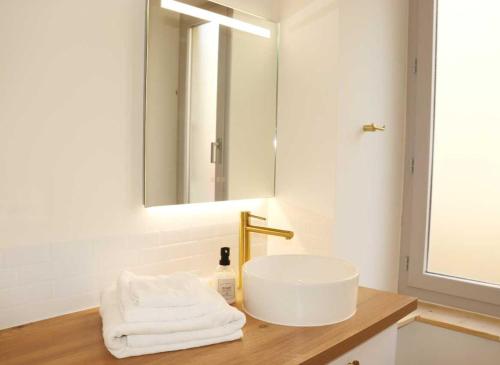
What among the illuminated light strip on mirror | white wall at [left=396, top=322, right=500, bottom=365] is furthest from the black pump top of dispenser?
white wall at [left=396, top=322, right=500, bottom=365]

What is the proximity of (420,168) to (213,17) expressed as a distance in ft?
3.90

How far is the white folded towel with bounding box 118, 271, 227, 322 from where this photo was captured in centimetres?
105

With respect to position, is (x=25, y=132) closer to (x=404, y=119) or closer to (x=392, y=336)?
(x=392, y=336)

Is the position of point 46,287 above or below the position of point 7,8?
below

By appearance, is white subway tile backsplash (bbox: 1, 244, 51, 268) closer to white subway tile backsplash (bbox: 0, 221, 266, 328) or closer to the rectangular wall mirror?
white subway tile backsplash (bbox: 0, 221, 266, 328)

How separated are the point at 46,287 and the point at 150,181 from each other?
1.43ft

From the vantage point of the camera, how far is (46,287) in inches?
50.3

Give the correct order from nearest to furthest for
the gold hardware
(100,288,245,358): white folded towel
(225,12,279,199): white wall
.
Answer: (100,288,245,358): white folded towel → (225,12,279,199): white wall → the gold hardware

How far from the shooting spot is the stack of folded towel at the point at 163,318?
104 centimetres

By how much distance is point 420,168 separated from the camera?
217cm

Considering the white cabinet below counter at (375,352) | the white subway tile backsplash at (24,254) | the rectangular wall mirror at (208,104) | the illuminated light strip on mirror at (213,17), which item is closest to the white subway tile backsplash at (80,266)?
the white subway tile backsplash at (24,254)

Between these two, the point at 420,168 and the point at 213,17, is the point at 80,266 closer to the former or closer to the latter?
the point at 213,17

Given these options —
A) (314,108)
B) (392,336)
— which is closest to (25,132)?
(314,108)

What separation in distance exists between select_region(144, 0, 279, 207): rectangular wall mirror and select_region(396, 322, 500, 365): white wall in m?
0.91
